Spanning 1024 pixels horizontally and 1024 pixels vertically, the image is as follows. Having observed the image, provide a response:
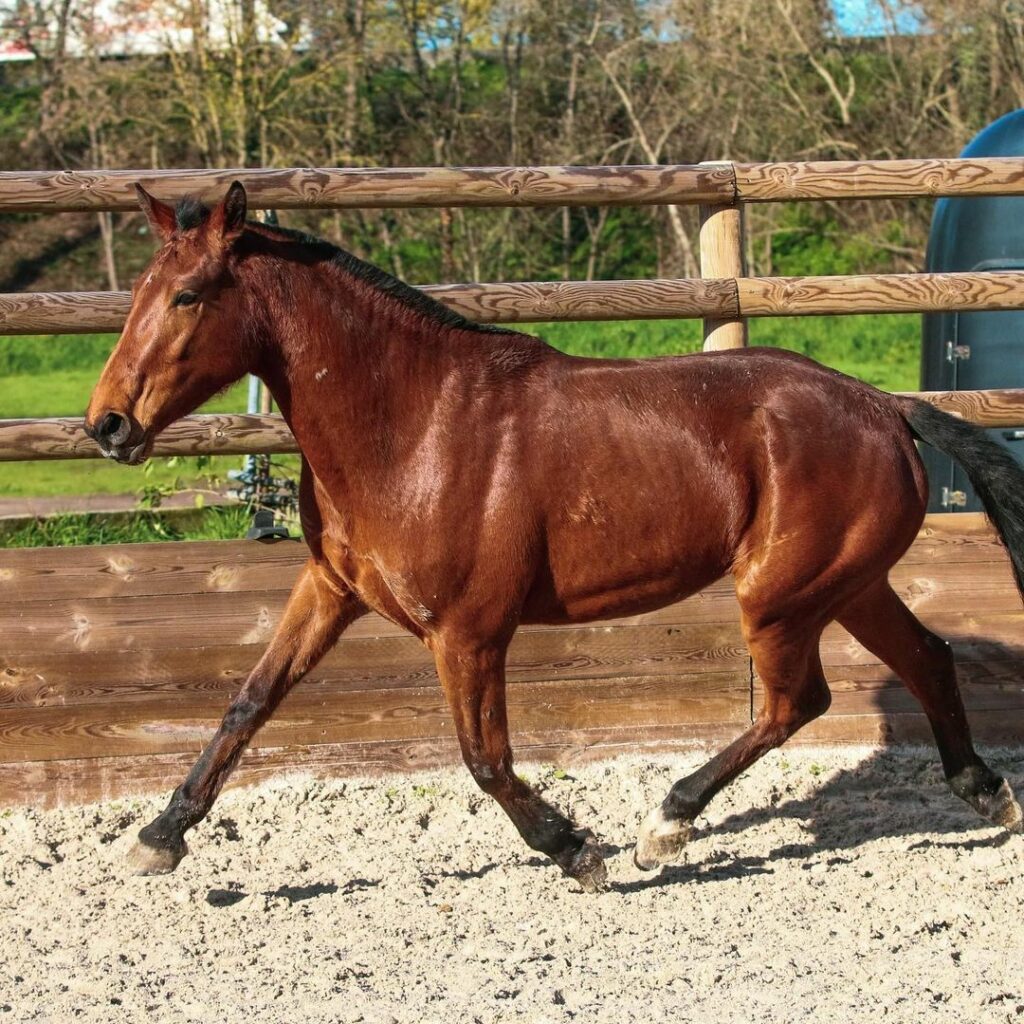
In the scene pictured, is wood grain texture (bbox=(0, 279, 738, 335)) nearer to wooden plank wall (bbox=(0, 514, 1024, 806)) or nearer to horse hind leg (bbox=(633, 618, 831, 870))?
wooden plank wall (bbox=(0, 514, 1024, 806))

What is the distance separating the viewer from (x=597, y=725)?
5.04 metres

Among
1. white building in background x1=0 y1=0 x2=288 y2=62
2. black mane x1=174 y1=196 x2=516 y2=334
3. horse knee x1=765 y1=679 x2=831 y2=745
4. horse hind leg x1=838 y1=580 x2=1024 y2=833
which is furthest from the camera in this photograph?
white building in background x1=0 y1=0 x2=288 y2=62

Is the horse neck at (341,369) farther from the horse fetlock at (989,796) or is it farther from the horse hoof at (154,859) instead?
the horse fetlock at (989,796)

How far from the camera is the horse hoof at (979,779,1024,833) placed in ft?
14.5

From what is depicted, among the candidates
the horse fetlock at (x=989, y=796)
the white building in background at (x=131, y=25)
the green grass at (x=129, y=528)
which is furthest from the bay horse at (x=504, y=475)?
the white building in background at (x=131, y=25)

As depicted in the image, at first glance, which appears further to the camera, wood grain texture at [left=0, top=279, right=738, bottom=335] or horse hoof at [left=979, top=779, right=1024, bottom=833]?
wood grain texture at [left=0, top=279, right=738, bottom=335]

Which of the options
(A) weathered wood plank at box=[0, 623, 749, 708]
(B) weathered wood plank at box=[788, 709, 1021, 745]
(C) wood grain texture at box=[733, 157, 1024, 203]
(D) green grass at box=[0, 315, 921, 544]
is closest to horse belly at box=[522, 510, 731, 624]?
(A) weathered wood plank at box=[0, 623, 749, 708]

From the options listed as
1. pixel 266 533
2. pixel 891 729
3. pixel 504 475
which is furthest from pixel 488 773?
pixel 891 729

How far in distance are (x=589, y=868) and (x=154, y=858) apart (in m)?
1.21

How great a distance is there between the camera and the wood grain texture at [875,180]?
4.89 metres

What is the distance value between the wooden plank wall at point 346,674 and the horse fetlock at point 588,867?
105 centimetres

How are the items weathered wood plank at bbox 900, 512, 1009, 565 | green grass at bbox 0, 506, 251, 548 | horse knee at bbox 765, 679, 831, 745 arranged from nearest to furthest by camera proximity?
horse knee at bbox 765, 679, 831, 745 → weathered wood plank at bbox 900, 512, 1009, 565 → green grass at bbox 0, 506, 251, 548

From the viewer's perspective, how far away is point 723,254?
500 cm

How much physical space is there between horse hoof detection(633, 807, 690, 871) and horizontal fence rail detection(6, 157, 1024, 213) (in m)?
2.08
